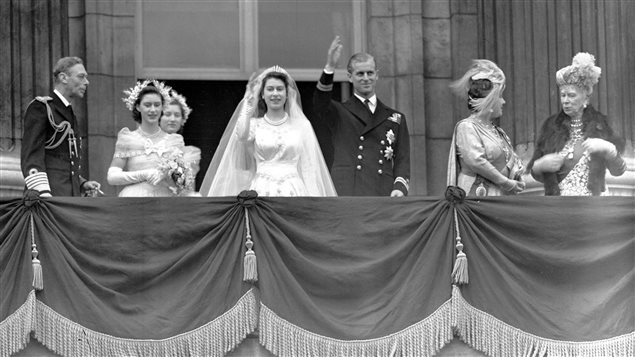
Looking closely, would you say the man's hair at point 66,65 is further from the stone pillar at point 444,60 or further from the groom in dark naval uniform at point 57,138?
the stone pillar at point 444,60

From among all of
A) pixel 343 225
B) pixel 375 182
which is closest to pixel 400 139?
pixel 375 182

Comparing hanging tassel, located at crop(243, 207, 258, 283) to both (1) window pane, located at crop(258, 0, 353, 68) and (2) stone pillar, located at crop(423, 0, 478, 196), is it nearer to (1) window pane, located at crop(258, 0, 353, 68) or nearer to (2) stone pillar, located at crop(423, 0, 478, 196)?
(2) stone pillar, located at crop(423, 0, 478, 196)

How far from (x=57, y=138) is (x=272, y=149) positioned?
178cm

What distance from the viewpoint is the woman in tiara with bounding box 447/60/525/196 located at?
18031 mm

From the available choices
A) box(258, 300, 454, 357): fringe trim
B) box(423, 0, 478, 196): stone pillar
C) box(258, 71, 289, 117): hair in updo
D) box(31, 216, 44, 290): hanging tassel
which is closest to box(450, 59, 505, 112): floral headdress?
box(258, 71, 289, 117): hair in updo

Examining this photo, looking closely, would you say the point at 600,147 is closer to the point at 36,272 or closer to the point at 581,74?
the point at 581,74

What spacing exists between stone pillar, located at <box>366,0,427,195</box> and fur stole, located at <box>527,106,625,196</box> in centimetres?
301

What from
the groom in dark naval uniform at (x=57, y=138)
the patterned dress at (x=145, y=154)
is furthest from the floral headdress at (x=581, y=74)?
the groom in dark naval uniform at (x=57, y=138)

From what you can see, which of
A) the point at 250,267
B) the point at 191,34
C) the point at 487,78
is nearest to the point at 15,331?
the point at 250,267

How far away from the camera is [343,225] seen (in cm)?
1714

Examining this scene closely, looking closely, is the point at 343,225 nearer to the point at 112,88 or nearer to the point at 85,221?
the point at 85,221

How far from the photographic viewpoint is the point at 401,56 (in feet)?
71.7

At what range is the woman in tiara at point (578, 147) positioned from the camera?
18281 mm

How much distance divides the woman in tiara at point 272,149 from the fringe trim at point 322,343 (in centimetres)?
167
